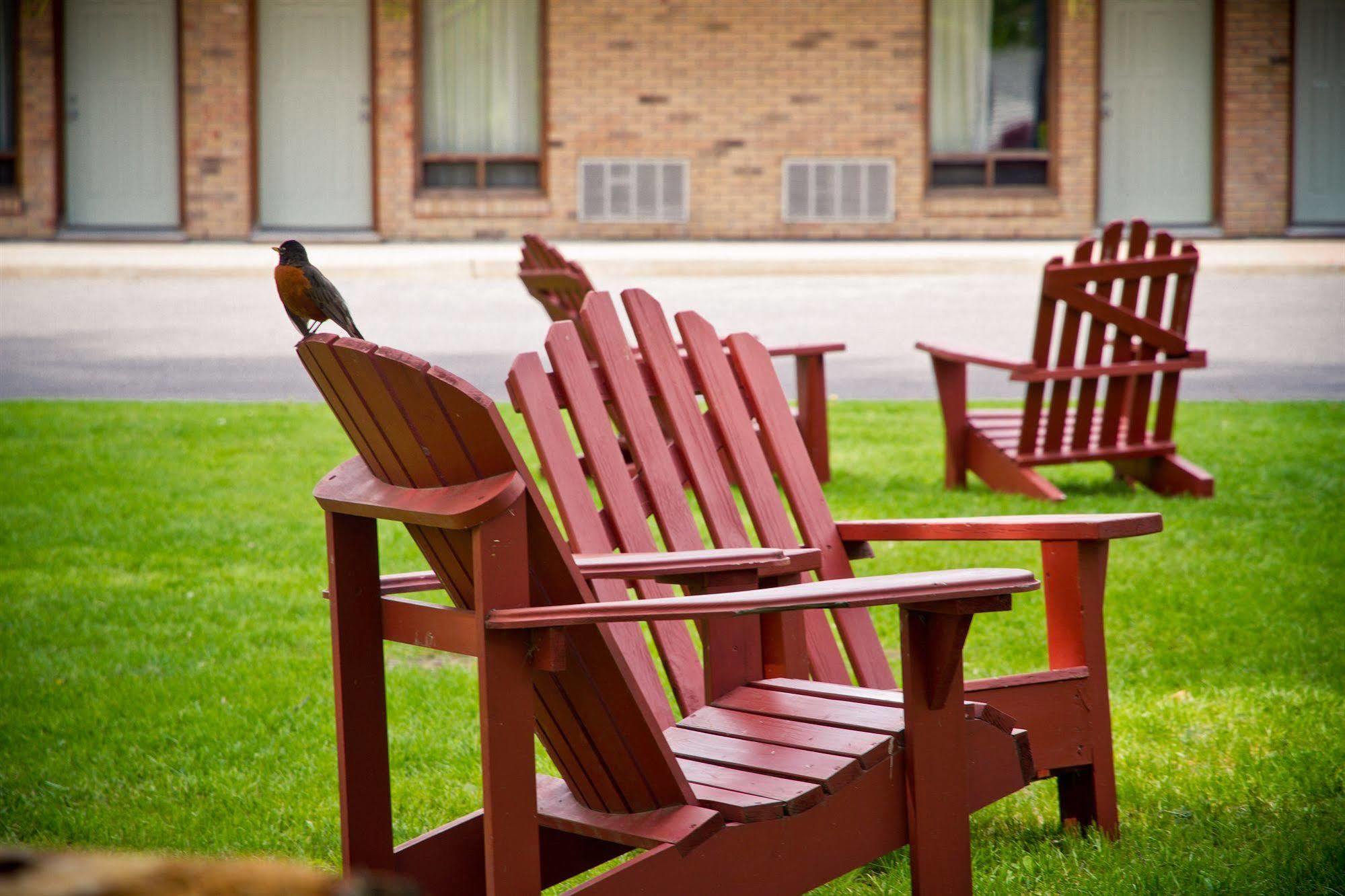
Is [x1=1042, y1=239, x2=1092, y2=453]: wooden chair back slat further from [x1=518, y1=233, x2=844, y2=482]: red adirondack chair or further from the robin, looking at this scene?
the robin

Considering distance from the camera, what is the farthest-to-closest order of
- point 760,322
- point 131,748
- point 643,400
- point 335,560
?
point 760,322 < point 131,748 < point 643,400 < point 335,560

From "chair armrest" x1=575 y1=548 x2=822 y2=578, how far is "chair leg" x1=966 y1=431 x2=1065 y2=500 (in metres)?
4.19

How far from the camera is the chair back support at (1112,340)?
21.6 feet

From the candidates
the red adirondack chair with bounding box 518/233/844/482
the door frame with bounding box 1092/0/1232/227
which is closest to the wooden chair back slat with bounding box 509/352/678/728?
the red adirondack chair with bounding box 518/233/844/482

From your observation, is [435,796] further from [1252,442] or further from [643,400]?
[1252,442]

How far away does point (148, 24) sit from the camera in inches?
788

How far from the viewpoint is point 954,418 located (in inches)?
281

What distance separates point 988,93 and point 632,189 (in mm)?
4918

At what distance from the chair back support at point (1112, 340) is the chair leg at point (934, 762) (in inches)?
164

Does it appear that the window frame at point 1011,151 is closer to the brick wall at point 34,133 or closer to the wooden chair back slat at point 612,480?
the brick wall at point 34,133

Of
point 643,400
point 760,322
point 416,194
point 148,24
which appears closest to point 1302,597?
point 643,400

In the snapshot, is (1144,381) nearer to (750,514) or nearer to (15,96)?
(750,514)

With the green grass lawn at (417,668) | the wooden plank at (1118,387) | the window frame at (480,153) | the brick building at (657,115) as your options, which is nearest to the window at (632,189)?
the brick building at (657,115)

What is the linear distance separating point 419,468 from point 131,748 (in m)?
1.99
